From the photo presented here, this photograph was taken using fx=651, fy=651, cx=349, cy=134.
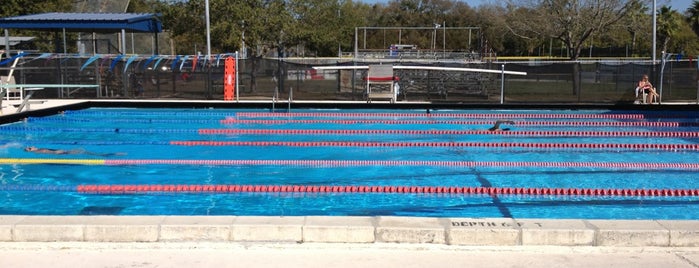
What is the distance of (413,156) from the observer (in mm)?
10742

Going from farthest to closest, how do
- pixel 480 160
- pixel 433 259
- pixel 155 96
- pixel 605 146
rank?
pixel 155 96, pixel 605 146, pixel 480 160, pixel 433 259

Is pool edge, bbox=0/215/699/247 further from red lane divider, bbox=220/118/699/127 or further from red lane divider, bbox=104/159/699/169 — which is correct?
red lane divider, bbox=220/118/699/127

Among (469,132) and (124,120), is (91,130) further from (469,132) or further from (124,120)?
(469,132)

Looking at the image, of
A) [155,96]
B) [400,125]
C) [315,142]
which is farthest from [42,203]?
[155,96]

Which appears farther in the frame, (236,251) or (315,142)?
(315,142)

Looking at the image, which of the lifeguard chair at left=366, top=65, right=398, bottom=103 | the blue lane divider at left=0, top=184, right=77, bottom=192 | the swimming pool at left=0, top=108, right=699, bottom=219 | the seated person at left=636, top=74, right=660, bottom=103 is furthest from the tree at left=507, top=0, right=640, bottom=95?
the blue lane divider at left=0, top=184, right=77, bottom=192

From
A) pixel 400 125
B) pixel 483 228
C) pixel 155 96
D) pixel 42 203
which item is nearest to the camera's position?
pixel 483 228

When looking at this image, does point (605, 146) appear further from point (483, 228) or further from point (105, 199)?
point (105, 199)

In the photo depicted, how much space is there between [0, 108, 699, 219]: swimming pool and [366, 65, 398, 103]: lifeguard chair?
3.91m

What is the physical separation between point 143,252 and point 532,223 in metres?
2.98

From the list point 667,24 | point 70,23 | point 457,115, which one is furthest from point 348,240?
point 667,24

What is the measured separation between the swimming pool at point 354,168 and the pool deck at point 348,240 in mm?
1974

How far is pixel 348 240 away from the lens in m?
5.00

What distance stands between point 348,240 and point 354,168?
464cm
